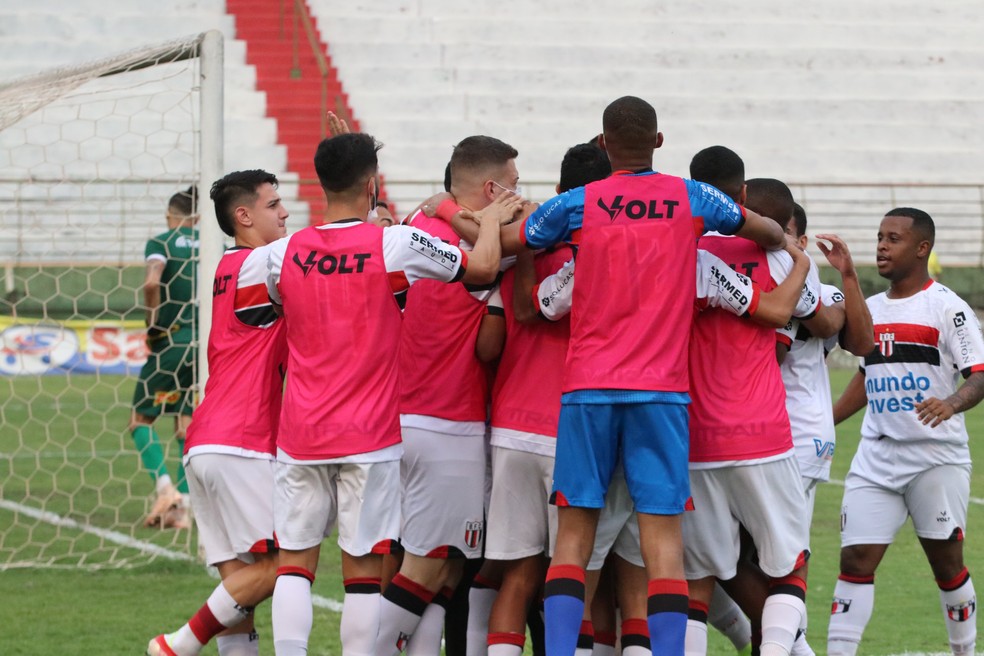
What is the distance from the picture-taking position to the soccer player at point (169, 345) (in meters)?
9.23

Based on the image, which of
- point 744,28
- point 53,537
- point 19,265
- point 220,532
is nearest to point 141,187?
point 19,265

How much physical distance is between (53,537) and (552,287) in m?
5.64

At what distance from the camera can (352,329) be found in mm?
5188

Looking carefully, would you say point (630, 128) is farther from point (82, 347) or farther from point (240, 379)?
point (82, 347)

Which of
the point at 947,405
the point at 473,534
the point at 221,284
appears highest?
the point at 221,284

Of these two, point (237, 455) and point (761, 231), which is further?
point (237, 455)

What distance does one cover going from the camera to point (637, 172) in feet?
16.8

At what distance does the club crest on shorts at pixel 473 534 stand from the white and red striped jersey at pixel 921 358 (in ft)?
6.88

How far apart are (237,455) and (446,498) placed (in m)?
0.88

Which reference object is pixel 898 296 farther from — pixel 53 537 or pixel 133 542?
pixel 53 537

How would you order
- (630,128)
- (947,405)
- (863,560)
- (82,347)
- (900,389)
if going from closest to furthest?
(630,128)
(947,405)
(863,560)
(900,389)
(82,347)

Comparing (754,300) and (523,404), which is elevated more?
(754,300)

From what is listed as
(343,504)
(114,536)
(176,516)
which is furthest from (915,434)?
(114,536)

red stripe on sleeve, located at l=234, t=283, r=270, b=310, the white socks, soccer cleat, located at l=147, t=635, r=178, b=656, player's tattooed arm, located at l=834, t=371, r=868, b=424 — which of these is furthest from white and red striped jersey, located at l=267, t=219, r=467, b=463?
player's tattooed arm, located at l=834, t=371, r=868, b=424
